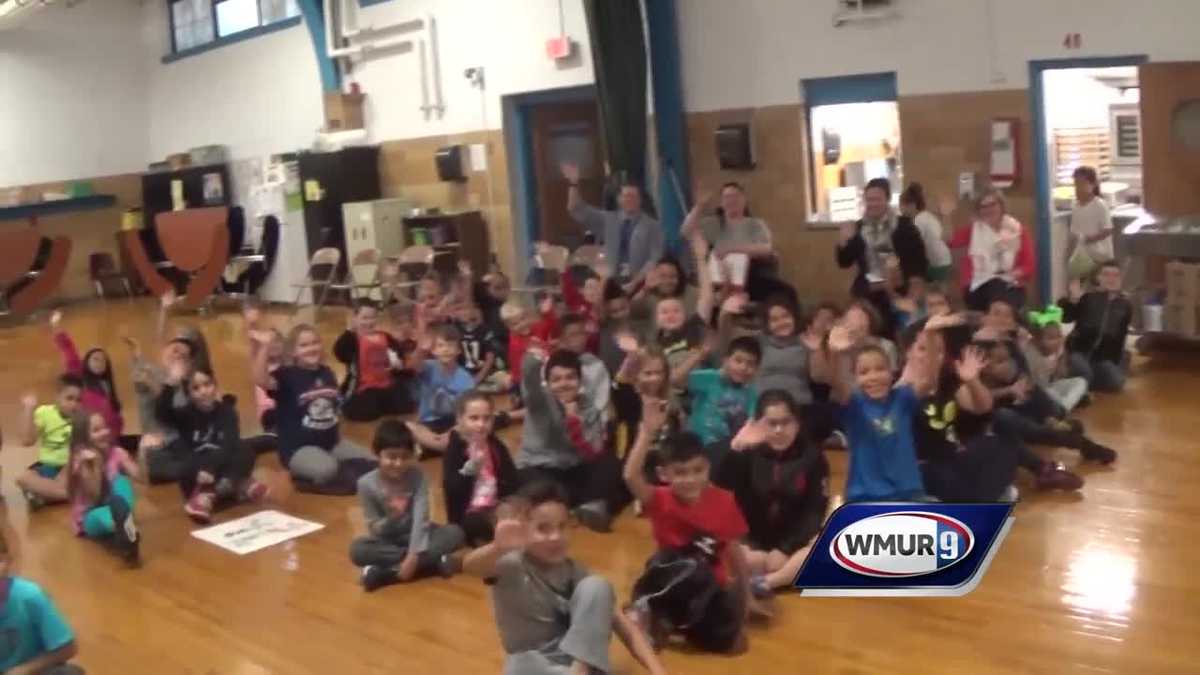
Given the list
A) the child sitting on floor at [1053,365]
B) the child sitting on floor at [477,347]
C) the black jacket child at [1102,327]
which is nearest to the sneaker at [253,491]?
the child sitting on floor at [477,347]

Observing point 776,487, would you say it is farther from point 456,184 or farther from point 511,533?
point 456,184

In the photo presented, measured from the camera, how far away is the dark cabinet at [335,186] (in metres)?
13.2

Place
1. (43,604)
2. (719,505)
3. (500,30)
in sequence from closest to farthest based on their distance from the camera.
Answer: (43,604), (719,505), (500,30)

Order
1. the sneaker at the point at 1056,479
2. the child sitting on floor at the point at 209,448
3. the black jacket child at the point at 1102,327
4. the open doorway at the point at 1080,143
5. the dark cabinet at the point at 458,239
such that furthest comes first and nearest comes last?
1. the dark cabinet at the point at 458,239
2. the open doorway at the point at 1080,143
3. the black jacket child at the point at 1102,327
4. the child sitting on floor at the point at 209,448
5. the sneaker at the point at 1056,479

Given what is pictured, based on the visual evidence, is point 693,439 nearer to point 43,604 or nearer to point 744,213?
point 43,604

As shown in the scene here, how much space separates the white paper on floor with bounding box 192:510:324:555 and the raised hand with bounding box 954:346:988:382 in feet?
9.52

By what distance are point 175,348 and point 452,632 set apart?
2.56 m

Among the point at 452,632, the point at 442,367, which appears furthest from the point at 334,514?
the point at 452,632

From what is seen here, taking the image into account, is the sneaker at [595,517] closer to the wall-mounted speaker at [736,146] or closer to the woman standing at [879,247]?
the woman standing at [879,247]

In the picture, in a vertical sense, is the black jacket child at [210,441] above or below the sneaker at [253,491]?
above

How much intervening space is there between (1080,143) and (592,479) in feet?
19.2

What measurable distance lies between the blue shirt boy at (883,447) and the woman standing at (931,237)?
338 centimetres

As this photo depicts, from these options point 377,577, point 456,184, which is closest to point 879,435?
point 377,577

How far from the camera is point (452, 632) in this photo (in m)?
4.39
